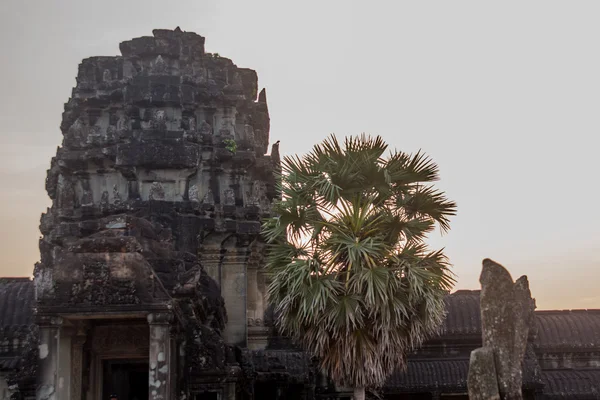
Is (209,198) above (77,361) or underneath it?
above

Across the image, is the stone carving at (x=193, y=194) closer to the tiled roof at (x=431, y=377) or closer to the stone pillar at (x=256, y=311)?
the stone pillar at (x=256, y=311)

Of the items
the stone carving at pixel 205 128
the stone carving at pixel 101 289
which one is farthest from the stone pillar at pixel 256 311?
the stone carving at pixel 101 289

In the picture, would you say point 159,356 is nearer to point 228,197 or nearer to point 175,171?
point 175,171

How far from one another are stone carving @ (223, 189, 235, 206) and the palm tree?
5859 mm

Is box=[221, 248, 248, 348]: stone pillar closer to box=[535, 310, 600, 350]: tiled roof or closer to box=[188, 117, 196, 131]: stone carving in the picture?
box=[188, 117, 196, 131]: stone carving

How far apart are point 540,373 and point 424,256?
10667 mm

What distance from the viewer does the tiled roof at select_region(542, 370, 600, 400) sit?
2992 cm

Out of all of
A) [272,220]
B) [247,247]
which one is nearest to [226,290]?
[247,247]

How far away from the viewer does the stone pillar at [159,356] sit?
1744 centimetres

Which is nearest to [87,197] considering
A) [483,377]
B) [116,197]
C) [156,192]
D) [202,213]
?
[116,197]

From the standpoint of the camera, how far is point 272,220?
2195 cm

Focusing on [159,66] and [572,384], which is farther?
[572,384]

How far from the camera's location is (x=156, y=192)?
88.2ft

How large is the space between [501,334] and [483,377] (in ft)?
2.48
